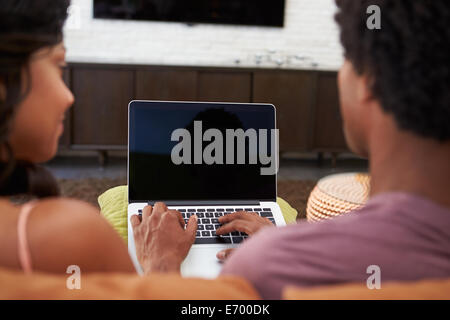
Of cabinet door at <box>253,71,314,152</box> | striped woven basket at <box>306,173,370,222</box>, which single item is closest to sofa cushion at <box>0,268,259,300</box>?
striped woven basket at <box>306,173,370,222</box>

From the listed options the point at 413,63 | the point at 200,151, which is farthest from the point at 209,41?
the point at 413,63

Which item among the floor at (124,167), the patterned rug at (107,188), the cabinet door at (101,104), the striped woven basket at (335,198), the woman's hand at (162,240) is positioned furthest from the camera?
the cabinet door at (101,104)

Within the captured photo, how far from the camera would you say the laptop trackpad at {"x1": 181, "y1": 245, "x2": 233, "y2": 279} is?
949 millimetres

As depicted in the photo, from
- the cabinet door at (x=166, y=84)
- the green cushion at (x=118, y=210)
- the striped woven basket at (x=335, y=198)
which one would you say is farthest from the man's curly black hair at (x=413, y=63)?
the cabinet door at (x=166, y=84)

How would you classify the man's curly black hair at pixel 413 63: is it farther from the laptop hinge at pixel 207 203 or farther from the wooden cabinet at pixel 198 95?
the wooden cabinet at pixel 198 95

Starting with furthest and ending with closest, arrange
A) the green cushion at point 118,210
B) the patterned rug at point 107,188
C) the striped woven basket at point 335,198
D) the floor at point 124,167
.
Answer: the floor at point 124,167, the patterned rug at point 107,188, the striped woven basket at point 335,198, the green cushion at point 118,210

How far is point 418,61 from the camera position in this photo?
0.51 m

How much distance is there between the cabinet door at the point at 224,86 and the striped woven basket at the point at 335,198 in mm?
2051

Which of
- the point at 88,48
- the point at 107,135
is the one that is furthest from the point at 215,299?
the point at 88,48

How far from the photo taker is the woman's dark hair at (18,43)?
0.55 meters

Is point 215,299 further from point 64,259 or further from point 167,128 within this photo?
point 167,128

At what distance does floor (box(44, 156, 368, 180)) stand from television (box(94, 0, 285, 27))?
1.22 meters

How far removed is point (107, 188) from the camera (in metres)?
3.25

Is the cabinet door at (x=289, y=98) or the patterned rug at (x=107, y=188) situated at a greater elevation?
the cabinet door at (x=289, y=98)
